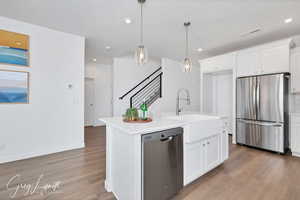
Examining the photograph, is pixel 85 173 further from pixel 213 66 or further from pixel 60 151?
pixel 213 66

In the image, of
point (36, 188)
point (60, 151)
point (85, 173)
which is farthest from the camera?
point (60, 151)

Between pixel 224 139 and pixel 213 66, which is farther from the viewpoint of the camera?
pixel 213 66

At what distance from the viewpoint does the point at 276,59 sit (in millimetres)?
3133

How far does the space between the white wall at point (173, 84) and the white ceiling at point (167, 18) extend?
149cm

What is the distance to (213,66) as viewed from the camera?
4.21 m

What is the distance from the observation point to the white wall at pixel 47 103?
2633 millimetres

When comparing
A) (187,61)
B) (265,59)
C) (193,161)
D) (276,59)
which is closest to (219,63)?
(265,59)

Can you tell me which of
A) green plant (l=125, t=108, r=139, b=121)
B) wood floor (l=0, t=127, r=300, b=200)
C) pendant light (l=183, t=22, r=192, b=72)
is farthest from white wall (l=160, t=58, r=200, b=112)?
green plant (l=125, t=108, r=139, b=121)

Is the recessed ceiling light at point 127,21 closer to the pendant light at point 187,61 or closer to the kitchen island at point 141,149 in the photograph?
the pendant light at point 187,61

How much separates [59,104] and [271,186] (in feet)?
13.6

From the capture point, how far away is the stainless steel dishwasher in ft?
4.51

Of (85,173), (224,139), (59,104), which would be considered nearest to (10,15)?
(59,104)

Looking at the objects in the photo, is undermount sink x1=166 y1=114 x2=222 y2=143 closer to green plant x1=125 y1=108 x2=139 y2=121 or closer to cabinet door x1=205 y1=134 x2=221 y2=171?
cabinet door x1=205 y1=134 x2=221 y2=171

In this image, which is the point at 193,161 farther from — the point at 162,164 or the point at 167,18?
the point at 167,18
